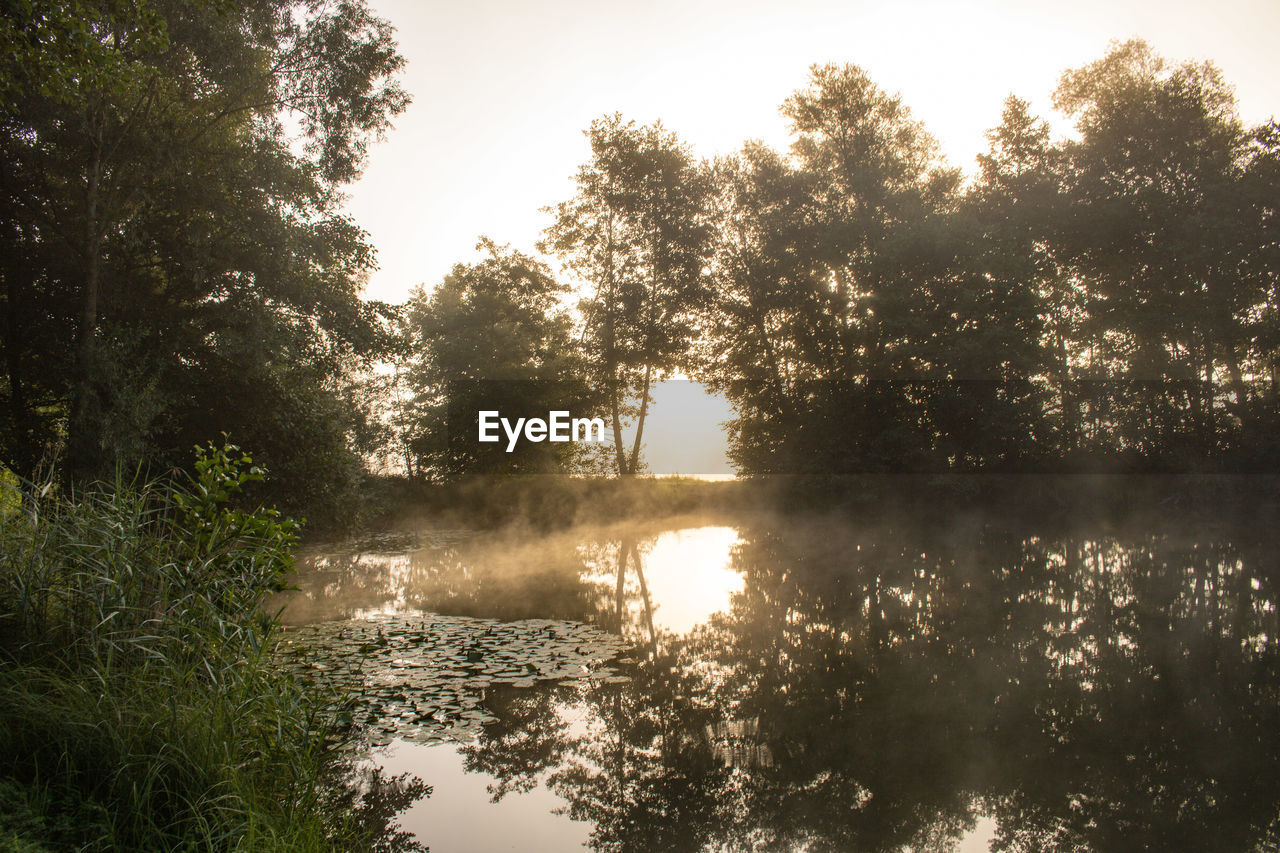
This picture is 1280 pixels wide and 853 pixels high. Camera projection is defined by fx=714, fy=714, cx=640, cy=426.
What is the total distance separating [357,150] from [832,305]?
16073mm

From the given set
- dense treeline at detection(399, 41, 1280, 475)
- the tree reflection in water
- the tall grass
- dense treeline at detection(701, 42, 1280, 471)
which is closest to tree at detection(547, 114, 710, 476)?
dense treeline at detection(399, 41, 1280, 475)

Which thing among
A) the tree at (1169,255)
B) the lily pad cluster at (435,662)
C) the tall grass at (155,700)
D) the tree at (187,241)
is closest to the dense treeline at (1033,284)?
the tree at (1169,255)

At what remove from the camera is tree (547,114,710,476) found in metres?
25.2

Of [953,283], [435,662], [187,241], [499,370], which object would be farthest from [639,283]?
[435,662]

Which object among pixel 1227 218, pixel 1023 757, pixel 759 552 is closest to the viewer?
pixel 1023 757

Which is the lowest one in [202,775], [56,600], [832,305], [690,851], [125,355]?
[690,851]

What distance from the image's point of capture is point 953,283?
838 inches

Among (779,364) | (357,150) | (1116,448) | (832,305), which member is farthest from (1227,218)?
(357,150)

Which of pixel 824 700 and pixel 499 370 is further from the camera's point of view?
pixel 499 370

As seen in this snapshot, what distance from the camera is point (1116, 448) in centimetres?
2162

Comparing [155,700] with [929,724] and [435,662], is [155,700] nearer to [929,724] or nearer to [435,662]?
[435,662]

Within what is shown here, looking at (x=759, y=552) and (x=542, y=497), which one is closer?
(x=759, y=552)

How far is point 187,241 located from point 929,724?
13191mm

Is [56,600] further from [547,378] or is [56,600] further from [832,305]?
[832,305]
